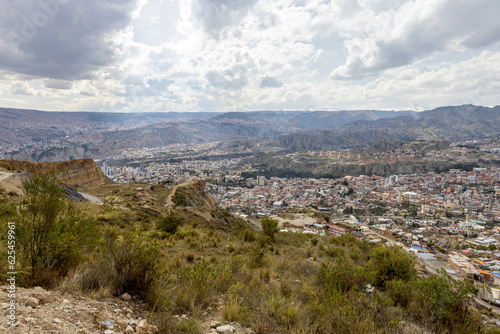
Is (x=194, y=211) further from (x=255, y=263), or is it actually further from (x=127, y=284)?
(x=127, y=284)

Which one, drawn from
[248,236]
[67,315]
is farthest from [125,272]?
[248,236]

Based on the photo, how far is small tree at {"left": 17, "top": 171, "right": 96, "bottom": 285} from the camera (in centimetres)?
322

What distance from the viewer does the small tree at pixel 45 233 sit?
322 centimetres

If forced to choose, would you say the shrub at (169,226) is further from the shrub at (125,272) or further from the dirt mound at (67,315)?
the dirt mound at (67,315)

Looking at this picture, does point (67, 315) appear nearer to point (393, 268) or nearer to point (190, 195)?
point (393, 268)

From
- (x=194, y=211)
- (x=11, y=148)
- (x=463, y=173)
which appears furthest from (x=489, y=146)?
(x=11, y=148)

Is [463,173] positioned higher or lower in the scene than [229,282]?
lower

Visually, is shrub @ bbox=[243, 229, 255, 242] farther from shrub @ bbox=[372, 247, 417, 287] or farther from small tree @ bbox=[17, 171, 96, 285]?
small tree @ bbox=[17, 171, 96, 285]

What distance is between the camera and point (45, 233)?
3.43m

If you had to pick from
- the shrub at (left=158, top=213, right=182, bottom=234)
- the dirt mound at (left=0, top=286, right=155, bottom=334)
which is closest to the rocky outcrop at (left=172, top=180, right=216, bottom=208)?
A: the shrub at (left=158, top=213, right=182, bottom=234)

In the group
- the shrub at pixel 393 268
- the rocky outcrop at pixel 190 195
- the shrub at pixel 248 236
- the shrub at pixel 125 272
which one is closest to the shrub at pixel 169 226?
the shrub at pixel 248 236

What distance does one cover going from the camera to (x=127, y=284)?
3572 millimetres

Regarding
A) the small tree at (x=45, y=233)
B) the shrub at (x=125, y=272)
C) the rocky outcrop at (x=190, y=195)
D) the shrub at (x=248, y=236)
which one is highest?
the small tree at (x=45, y=233)

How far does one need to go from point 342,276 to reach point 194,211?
16263 millimetres
